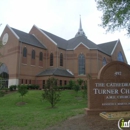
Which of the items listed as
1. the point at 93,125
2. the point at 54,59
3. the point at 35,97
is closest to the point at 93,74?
the point at 54,59

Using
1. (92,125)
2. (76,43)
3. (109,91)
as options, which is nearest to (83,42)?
(76,43)

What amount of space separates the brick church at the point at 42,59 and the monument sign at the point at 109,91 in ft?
89.7

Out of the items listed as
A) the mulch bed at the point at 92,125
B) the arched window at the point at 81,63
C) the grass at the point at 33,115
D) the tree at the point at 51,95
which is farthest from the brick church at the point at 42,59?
the mulch bed at the point at 92,125

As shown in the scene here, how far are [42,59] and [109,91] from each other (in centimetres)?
3362

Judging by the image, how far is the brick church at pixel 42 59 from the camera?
37.6 meters

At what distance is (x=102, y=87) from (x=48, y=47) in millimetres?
34524

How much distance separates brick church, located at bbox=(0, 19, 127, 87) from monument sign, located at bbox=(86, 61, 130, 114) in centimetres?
2733

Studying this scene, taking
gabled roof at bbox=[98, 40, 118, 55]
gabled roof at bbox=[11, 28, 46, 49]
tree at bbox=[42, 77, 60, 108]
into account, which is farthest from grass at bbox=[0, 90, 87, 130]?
gabled roof at bbox=[98, 40, 118, 55]

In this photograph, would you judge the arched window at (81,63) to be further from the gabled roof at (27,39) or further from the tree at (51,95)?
the tree at (51,95)

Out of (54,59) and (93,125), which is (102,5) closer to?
(93,125)

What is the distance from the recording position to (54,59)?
1665 inches

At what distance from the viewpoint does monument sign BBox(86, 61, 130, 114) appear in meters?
9.80

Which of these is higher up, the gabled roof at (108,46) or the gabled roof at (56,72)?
the gabled roof at (108,46)

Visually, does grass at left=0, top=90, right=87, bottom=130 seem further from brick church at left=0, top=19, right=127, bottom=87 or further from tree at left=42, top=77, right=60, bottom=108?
brick church at left=0, top=19, right=127, bottom=87
